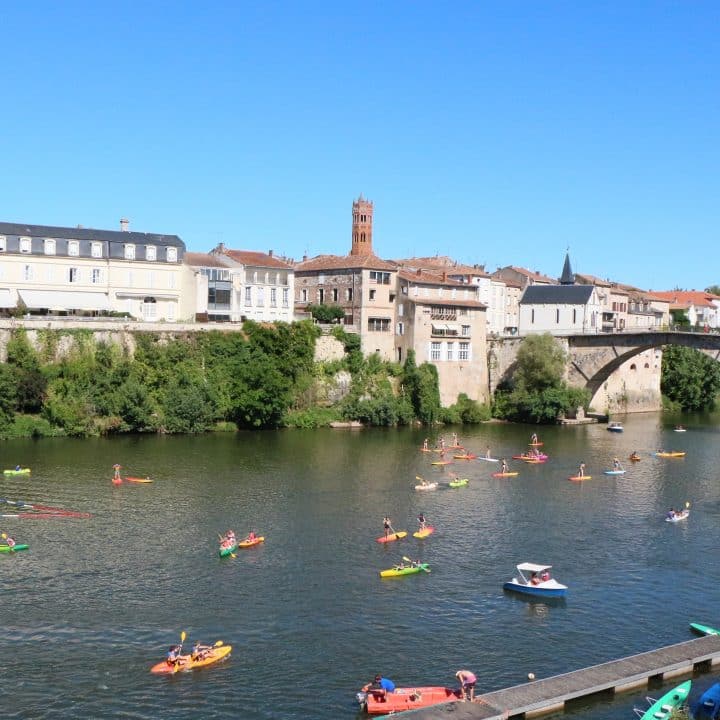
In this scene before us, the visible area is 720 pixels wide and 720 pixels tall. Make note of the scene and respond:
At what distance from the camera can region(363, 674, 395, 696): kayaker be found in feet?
91.8

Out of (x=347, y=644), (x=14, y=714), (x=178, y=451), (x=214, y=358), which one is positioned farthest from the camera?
(x=214, y=358)

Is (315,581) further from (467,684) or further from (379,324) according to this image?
(379,324)

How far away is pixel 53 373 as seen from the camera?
77.6 meters

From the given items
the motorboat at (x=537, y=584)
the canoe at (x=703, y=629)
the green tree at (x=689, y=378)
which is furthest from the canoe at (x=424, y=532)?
the green tree at (x=689, y=378)

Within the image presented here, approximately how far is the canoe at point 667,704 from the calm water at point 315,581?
1.03 metres

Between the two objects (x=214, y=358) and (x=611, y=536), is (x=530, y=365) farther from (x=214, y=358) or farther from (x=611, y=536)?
(x=611, y=536)

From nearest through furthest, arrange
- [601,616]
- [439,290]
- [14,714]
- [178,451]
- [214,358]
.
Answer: [14,714]
[601,616]
[178,451]
[214,358]
[439,290]

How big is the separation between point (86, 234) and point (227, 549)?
185 feet

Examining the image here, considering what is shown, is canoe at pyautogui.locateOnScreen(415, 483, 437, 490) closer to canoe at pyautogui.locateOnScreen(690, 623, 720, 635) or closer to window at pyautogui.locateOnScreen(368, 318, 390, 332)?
canoe at pyautogui.locateOnScreen(690, 623, 720, 635)

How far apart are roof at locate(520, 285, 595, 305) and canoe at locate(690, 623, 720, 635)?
81468mm

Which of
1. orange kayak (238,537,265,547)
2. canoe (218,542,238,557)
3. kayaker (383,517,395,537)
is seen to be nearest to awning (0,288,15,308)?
orange kayak (238,537,265,547)

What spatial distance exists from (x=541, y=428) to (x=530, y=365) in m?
7.78

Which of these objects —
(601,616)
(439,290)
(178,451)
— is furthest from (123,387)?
(601,616)

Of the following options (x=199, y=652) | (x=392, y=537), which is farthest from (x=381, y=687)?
(x=392, y=537)
